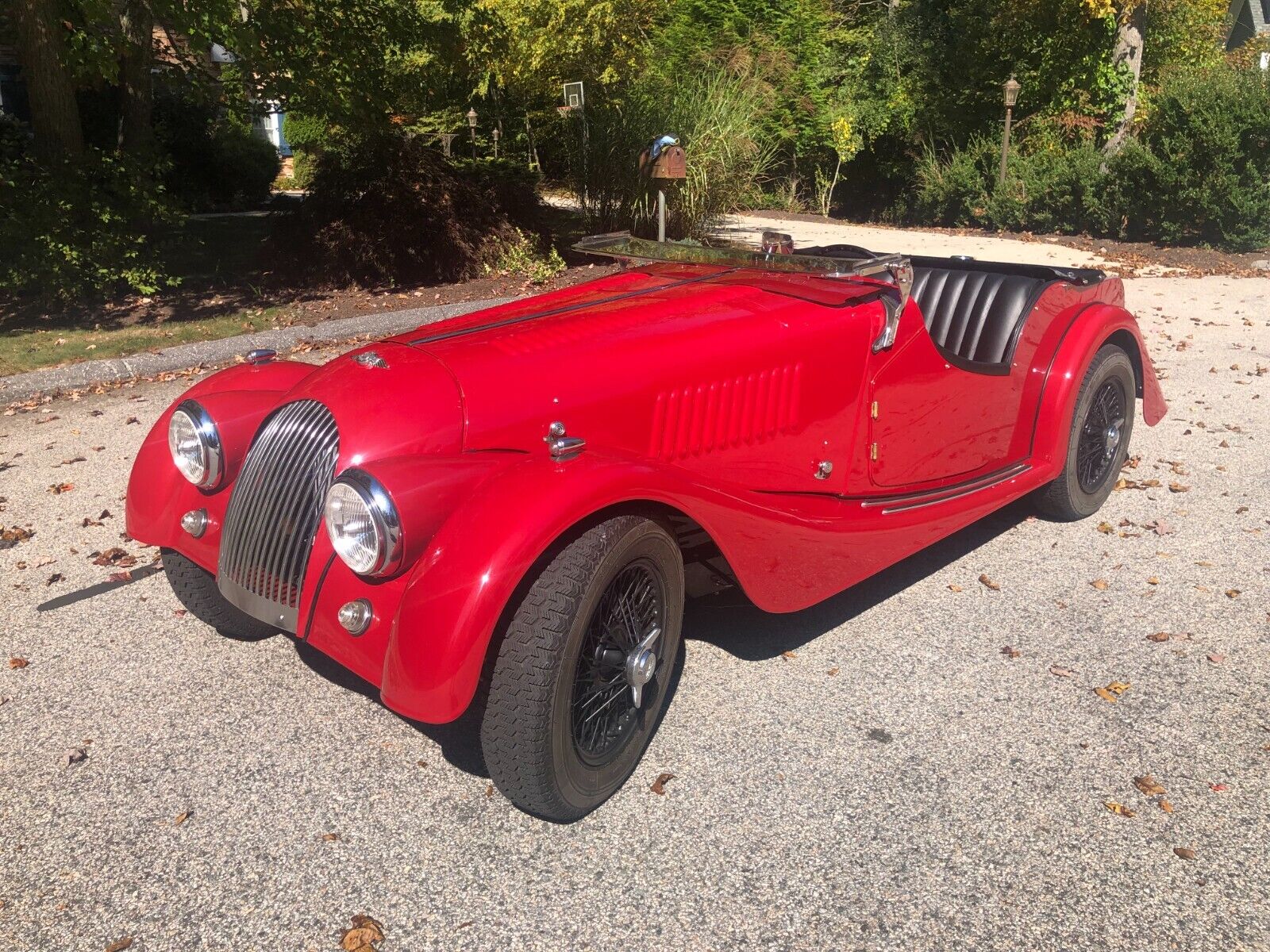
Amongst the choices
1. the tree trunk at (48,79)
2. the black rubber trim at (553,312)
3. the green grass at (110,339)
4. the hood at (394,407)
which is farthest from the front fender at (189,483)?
the tree trunk at (48,79)

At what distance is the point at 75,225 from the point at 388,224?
310cm

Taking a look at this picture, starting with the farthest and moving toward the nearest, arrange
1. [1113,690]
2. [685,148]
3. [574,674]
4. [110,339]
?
[685,148] < [110,339] < [1113,690] < [574,674]

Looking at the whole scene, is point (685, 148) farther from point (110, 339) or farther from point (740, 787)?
point (740, 787)

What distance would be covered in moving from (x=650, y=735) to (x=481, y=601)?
852mm

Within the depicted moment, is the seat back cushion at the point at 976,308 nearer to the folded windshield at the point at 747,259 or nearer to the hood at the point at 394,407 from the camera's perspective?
the folded windshield at the point at 747,259

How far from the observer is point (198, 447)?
3270mm

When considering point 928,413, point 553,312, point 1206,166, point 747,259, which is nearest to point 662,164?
point 747,259

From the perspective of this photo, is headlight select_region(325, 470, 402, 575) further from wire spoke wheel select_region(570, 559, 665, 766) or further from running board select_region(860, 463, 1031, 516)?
running board select_region(860, 463, 1031, 516)

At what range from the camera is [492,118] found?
56.6 ft

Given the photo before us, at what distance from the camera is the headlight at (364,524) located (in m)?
2.57

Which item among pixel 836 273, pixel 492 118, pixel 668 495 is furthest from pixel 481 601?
pixel 492 118

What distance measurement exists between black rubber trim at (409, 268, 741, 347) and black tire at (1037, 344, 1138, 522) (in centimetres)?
181

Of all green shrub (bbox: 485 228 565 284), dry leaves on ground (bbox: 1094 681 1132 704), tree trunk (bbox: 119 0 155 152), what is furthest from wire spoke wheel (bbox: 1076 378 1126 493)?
tree trunk (bbox: 119 0 155 152)

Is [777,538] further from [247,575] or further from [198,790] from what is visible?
[198,790]
